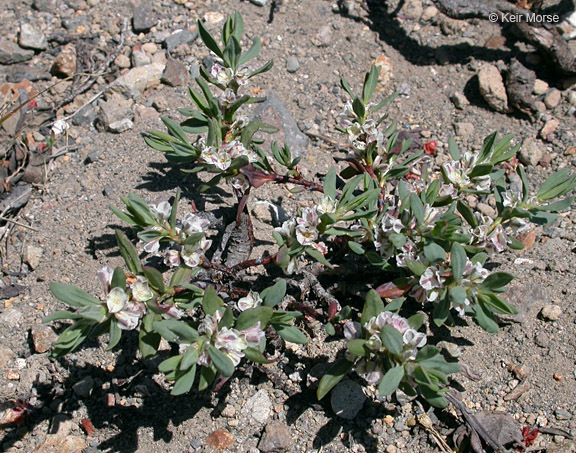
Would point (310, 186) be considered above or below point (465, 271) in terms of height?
below

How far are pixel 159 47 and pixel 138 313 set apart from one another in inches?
108

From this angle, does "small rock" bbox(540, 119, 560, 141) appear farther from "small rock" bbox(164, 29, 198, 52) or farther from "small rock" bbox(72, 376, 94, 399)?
"small rock" bbox(72, 376, 94, 399)

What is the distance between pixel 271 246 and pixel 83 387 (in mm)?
1267

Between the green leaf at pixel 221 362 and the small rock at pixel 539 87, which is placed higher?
the small rock at pixel 539 87

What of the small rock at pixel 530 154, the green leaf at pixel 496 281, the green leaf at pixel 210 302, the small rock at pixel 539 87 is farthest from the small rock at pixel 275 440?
the small rock at pixel 539 87

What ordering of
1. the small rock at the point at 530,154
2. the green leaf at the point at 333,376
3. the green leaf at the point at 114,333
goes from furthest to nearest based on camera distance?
1. the small rock at the point at 530,154
2. the green leaf at the point at 333,376
3. the green leaf at the point at 114,333

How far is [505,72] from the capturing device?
4152 millimetres

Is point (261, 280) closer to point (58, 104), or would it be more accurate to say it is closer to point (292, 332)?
point (292, 332)

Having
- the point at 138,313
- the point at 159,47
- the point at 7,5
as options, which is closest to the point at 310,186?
the point at 138,313

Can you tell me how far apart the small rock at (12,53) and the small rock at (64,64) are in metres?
0.25

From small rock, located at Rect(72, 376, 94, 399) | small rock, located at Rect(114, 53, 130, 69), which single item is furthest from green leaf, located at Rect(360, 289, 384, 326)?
small rock, located at Rect(114, 53, 130, 69)

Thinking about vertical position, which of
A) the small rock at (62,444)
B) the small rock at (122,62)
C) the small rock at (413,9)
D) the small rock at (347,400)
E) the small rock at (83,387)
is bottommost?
the small rock at (62,444)

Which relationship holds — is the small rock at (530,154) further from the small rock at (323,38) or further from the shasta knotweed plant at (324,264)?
the small rock at (323,38)

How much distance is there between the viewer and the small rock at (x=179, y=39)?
14.0 feet
